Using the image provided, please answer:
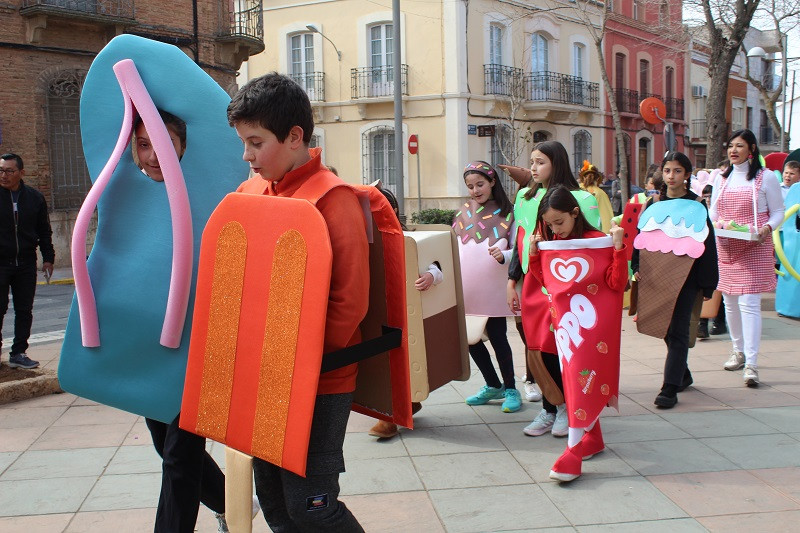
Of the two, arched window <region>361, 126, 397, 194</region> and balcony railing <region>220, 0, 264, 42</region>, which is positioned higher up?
balcony railing <region>220, 0, 264, 42</region>

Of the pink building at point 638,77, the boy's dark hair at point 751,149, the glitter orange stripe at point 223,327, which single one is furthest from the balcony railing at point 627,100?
the glitter orange stripe at point 223,327

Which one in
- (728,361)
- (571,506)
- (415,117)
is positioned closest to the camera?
(571,506)

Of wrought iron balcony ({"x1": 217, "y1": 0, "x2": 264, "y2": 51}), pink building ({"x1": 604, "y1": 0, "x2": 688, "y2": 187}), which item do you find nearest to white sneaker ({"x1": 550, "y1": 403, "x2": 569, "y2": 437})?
wrought iron balcony ({"x1": 217, "y1": 0, "x2": 264, "y2": 51})

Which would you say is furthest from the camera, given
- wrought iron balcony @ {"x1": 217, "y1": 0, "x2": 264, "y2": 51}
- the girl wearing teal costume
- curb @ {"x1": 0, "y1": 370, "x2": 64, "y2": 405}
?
wrought iron balcony @ {"x1": 217, "y1": 0, "x2": 264, "y2": 51}

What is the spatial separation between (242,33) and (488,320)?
57.2 feet

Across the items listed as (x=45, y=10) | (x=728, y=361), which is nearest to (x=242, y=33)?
(x=45, y=10)

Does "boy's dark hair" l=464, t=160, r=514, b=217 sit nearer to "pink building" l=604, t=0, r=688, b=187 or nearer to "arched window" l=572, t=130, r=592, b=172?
"arched window" l=572, t=130, r=592, b=172

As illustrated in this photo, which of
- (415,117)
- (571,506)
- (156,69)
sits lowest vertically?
(571,506)

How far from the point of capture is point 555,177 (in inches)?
189

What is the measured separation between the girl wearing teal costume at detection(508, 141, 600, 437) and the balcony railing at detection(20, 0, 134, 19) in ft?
47.1

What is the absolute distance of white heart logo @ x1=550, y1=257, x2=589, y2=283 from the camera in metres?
4.16

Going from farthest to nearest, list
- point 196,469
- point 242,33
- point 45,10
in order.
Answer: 1. point 242,33
2. point 45,10
3. point 196,469

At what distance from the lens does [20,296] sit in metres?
6.73

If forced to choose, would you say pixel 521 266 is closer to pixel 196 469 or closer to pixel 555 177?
pixel 555 177
